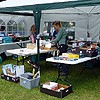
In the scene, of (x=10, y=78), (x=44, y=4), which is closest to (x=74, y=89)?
(x=10, y=78)

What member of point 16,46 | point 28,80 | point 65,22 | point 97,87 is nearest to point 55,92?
point 28,80

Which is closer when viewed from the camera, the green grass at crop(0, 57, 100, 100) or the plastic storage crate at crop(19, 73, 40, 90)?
the green grass at crop(0, 57, 100, 100)

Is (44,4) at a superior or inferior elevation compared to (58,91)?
superior

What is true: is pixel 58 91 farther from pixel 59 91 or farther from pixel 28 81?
pixel 28 81

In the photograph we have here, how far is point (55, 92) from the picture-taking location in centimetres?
446

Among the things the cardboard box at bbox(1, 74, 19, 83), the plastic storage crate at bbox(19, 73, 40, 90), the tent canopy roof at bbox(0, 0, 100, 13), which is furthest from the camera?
the cardboard box at bbox(1, 74, 19, 83)

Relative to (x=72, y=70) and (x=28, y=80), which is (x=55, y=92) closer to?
(x=28, y=80)

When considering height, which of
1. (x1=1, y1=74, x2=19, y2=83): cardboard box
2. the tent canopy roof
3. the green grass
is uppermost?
the tent canopy roof

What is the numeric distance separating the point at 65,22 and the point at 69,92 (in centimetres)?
576

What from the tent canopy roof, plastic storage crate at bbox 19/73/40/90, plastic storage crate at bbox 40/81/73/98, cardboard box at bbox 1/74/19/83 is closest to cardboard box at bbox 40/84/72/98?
plastic storage crate at bbox 40/81/73/98

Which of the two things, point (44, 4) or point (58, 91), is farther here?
point (44, 4)

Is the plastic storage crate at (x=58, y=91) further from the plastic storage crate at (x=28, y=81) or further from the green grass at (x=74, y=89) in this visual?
the plastic storage crate at (x=28, y=81)

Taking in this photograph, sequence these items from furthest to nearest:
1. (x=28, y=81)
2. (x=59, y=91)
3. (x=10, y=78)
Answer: (x=10, y=78) → (x=28, y=81) → (x=59, y=91)

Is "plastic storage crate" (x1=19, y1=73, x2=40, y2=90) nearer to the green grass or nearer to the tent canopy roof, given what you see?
the green grass
